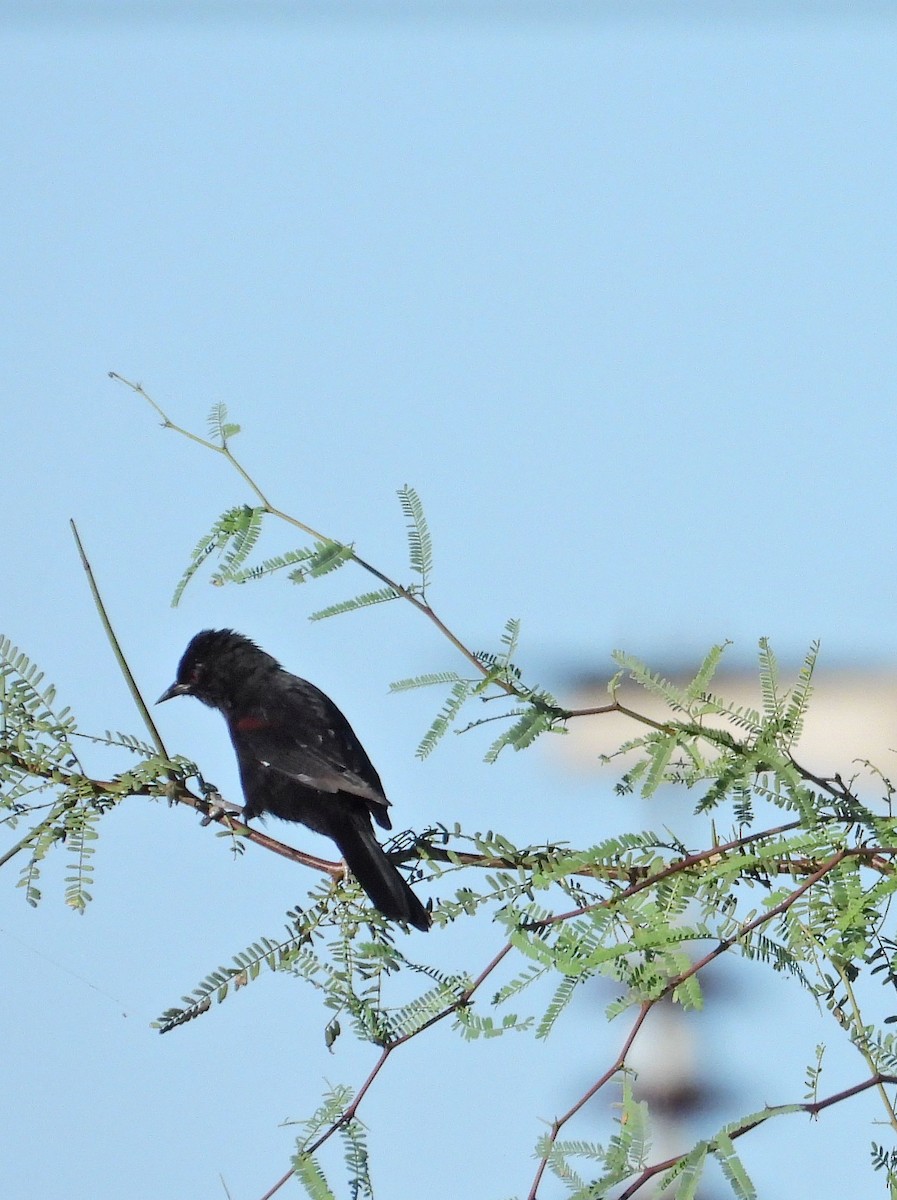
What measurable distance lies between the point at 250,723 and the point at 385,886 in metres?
1.72

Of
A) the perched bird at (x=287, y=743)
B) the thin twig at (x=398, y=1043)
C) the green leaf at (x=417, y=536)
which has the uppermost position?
the perched bird at (x=287, y=743)

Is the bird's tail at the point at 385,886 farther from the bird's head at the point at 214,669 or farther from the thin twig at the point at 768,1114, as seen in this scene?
the bird's head at the point at 214,669

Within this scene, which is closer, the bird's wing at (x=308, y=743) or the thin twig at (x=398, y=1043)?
the thin twig at (x=398, y=1043)

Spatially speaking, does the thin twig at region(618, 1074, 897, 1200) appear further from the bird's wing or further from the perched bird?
the bird's wing

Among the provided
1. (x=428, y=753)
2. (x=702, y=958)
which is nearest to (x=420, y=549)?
(x=428, y=753)

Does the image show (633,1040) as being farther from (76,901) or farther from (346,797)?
(346,797)

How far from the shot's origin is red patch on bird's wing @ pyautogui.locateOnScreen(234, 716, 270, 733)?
3.56 metres

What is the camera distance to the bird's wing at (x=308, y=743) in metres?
3.09

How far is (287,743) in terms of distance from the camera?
3375mm

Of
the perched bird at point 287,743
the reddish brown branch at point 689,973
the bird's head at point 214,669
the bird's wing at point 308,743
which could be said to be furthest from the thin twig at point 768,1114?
the bird's head at point 214,669

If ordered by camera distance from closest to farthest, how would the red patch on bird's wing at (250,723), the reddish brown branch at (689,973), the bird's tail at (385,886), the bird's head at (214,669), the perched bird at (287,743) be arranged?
the reddish brown branch at (689,973), the bird's tail at (385,886), the perched bird at (287,743), the red patch on bird's wing at (250,723), the bird's head at (214,669)

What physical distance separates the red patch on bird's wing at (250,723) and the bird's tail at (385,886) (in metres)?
1.26

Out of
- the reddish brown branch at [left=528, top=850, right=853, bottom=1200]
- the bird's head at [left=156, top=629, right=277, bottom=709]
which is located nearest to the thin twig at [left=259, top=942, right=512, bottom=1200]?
the reddish brown branch at [left=528, top=850, right=853, bottom=1200]

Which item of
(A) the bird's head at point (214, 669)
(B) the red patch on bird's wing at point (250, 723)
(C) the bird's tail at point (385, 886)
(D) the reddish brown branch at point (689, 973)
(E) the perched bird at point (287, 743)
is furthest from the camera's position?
(A) the bird's head at point (214, 669)
